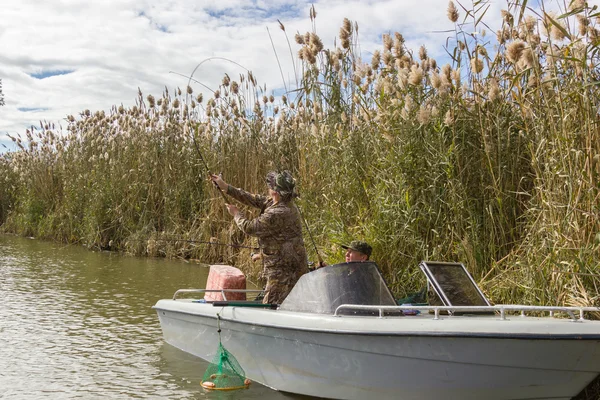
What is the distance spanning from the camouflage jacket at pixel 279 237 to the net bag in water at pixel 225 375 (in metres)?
0.88

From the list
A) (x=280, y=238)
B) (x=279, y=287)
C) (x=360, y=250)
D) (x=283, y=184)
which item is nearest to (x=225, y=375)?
(x=279, y=287)

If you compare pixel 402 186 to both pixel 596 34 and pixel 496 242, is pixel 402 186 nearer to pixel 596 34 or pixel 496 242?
pixel 496 242

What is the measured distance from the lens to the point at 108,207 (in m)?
14.4

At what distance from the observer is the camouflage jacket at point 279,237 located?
19.5 feet

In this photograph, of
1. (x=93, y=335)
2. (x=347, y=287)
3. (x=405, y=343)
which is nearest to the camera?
(x=405, y=343)

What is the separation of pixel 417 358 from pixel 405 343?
0.12 meters

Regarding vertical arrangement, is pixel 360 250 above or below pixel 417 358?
above

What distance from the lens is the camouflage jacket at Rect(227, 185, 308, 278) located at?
19.5 ft

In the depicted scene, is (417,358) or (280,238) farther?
(280,238)

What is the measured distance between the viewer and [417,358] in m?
4.28

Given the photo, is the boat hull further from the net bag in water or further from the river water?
the river water

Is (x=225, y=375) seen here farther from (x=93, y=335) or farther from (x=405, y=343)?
(x=93, y=335)

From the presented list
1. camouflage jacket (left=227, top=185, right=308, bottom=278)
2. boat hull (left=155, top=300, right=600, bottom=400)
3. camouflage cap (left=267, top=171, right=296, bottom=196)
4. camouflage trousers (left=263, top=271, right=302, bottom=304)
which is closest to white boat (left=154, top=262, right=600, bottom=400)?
boat hull (left=155, top=300, right=600, bottom=400)

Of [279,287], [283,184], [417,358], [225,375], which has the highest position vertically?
[283,184]
